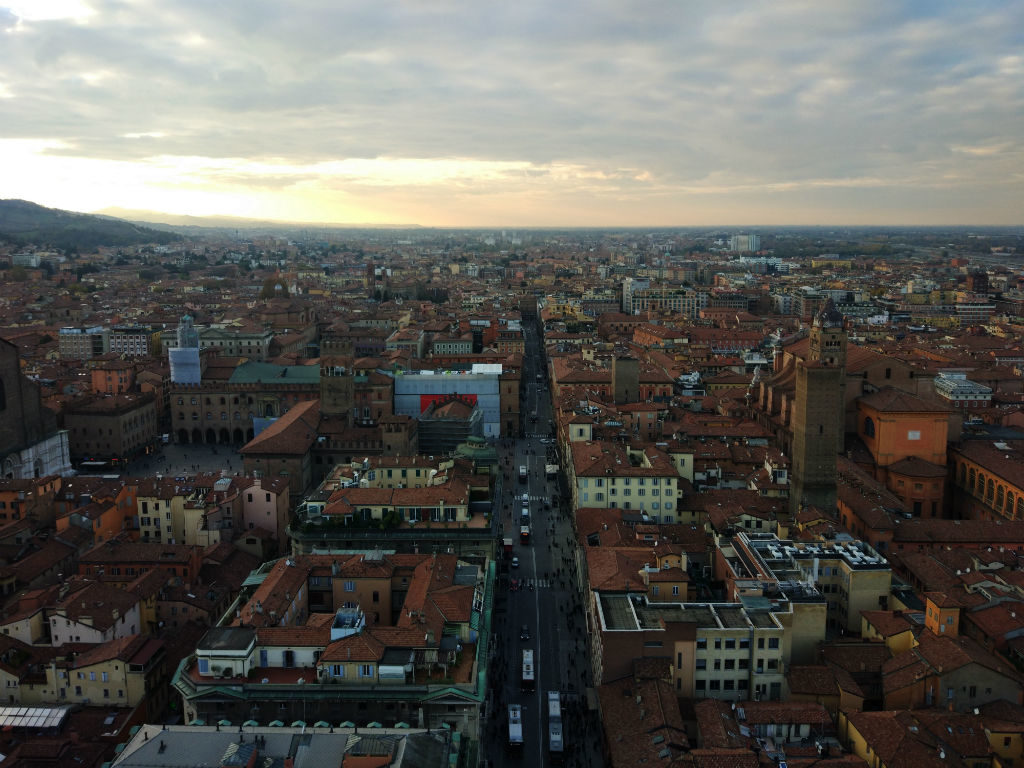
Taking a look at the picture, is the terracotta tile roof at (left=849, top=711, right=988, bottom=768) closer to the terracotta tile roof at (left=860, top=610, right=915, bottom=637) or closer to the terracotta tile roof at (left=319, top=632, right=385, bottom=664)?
the terracotta tile roof at (left=860, top=610, right=915, bottom=637)

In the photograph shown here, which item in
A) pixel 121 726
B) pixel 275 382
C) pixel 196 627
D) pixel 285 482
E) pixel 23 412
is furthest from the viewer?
pixel 275 382

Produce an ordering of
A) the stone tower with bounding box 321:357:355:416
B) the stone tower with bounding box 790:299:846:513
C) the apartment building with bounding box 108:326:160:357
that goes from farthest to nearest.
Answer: the apartment building with bounding box 108:326:160:357
the stone tower with bounding box 321:357:355:416
the stone tower with bounding box 790:299:846:513

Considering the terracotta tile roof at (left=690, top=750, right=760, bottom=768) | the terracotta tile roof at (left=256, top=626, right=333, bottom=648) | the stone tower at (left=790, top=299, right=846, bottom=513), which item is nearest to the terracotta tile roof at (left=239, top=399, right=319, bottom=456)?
the terracotta tile roof at (left=256, top=626, right=333, bottom=648)

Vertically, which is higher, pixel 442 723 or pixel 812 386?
pixel 812 386

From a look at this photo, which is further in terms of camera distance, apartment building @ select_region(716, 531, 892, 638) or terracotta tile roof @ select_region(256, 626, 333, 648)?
apartment building @ select_region(716, 531, 892, 638)

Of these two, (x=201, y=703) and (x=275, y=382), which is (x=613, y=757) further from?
(x=275, y=382)

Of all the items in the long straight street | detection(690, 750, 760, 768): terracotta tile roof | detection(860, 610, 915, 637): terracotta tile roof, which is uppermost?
detection(860, 610, 915, 637): terracotta tile roof

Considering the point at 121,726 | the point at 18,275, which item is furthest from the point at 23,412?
the point at 18,275
